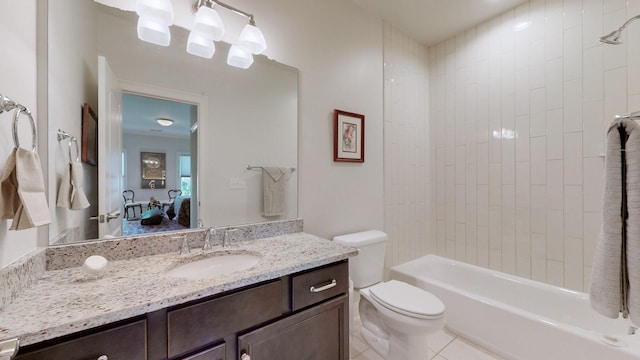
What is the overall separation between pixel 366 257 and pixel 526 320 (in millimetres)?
1032

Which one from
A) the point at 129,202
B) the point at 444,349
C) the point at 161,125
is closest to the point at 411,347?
the point at 444,349

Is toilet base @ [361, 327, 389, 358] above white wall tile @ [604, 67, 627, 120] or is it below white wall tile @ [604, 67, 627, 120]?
below

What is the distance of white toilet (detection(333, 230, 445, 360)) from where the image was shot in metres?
1.36

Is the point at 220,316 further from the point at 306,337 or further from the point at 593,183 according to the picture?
the point at 593,183

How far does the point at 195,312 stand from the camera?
80 cm

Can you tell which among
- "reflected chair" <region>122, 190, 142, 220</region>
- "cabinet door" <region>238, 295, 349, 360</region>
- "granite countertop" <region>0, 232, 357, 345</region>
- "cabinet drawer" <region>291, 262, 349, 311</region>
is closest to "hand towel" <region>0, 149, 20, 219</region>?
"granite countertop" <region>0, 232, 357, 345</region>

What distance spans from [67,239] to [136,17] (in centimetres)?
104

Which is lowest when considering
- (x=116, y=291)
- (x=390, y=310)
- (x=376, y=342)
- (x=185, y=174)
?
(x=376, y=342)

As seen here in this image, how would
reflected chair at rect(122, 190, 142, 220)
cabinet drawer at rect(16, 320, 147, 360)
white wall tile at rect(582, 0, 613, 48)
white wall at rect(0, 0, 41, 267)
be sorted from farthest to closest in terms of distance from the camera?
white wall tile at rect(582, 0, 613, 48) < reflected chair at rect(122, 190, 142, 220) < white wall at rect(0, 0, 41, 267) < cabinet drawer at rect(16, 320, 147, 360)

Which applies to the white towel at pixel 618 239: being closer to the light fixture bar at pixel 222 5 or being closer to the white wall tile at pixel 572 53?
the white wall tile at pixel 572 53

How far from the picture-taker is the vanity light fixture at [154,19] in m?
1.13

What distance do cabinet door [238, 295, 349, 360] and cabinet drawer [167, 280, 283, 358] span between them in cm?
6

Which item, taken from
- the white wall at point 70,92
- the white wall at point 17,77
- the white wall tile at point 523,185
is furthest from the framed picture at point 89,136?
the white wall tile at point 523,185

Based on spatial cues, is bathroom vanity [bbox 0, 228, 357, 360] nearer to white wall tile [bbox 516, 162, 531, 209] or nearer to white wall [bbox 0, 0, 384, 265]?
white wall [bbox 0, 0, 384, 265]
